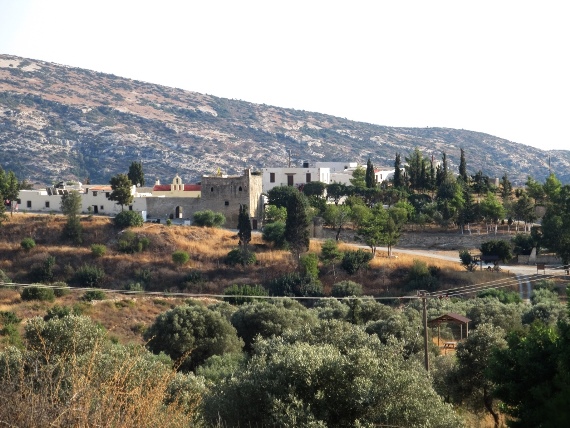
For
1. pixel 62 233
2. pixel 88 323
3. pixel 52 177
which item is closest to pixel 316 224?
pixel 62 233

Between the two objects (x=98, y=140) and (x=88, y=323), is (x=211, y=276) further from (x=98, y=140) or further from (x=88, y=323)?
(x=98, y=140)

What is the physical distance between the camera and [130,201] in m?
Answer: 57.5

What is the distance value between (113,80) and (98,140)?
43294 millimetres

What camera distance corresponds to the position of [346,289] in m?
43.9

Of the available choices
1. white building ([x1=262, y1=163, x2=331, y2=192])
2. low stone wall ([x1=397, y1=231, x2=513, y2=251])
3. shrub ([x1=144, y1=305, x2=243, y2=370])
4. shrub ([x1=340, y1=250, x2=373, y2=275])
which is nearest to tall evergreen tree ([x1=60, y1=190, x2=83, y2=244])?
shrub ([x1=340, y1=250, x2=373, y2=275])

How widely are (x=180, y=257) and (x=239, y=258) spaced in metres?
3.43

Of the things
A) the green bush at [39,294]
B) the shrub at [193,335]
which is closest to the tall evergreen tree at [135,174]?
the green bush at [39,294]

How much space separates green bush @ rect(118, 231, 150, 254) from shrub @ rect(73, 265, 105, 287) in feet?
11.3

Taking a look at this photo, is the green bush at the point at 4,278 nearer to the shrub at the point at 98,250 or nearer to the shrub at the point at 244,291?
the shrub at the point at 98,250

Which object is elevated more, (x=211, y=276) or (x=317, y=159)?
(x=317, y=159)

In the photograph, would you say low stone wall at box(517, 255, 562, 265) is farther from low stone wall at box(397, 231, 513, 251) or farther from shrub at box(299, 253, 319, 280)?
shrub at box(299, 253, 319, 280)

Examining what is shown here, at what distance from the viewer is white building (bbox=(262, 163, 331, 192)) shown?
6950cm

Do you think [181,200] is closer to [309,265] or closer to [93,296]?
[309,265]

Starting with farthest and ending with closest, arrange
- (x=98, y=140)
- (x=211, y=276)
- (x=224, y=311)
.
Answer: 1. (x=98, y=140)
2. (x=211, y=276)
3. (x=224, y=311)
